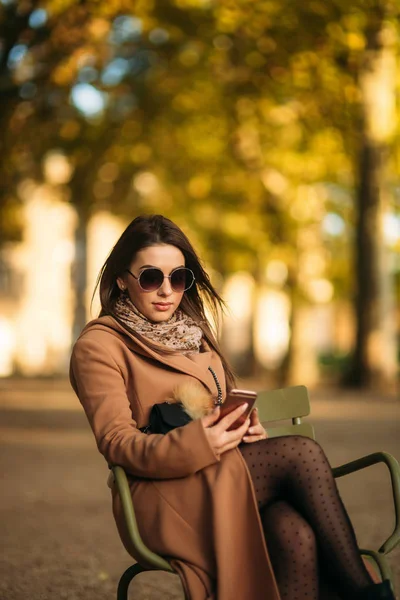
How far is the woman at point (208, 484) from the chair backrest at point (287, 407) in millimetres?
376

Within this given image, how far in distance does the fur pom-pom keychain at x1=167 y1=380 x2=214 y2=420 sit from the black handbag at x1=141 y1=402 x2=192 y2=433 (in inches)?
0.9

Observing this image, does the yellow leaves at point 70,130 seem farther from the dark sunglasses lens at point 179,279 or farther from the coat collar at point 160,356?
the coat collar at point 160,356

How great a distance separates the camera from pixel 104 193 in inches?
1061

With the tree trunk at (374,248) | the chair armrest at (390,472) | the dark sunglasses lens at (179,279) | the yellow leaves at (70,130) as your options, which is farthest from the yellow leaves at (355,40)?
the chair armrest at (390,472)

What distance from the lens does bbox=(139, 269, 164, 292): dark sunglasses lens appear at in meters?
3.88

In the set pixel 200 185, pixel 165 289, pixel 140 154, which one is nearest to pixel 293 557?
pixel 165 289

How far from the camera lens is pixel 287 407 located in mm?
4203

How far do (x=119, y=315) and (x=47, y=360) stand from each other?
52.3 m

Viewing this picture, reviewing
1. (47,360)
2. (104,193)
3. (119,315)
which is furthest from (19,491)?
(47,360)

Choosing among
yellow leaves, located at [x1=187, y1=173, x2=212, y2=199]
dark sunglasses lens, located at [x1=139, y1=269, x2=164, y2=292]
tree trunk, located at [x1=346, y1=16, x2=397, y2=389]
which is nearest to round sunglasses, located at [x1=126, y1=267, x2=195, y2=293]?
dark sunglasses lens, located at [x1=139, y1=269, x2=164, y2=292]

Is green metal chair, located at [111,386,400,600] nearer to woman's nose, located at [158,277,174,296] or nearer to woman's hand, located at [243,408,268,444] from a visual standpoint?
woman's hand, located at [243,408,268,444]

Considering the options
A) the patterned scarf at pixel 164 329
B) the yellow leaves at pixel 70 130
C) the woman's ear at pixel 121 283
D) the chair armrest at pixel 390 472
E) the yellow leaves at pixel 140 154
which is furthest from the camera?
the yellow leaves at pixel 140 154

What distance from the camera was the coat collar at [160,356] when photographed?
376 centimetres

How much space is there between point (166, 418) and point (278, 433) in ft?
2.59
